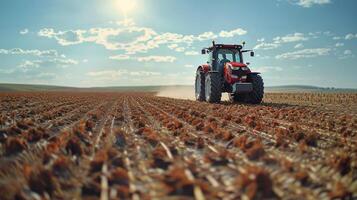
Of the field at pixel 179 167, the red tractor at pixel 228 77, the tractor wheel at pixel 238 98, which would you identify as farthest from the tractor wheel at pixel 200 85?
the field at pixel 179 167

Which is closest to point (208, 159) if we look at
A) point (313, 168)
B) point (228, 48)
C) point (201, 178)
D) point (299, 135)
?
point (201, 178)

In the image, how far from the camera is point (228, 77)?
19.1m

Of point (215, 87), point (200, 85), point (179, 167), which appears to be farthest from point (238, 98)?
point (179, 167)

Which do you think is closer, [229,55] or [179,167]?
[179,167]

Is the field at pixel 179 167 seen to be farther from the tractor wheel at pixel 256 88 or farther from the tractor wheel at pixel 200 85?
the tractor wheel at pixel 200 85

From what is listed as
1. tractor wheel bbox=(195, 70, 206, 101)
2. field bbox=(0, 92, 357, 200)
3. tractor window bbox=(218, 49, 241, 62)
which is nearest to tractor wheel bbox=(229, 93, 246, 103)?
tractor wheel bbox=(195, 70, 206, 101)

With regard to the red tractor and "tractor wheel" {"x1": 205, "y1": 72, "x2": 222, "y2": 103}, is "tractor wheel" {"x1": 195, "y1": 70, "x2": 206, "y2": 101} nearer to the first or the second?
the red tractor

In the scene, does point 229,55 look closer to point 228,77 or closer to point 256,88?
point 228,77

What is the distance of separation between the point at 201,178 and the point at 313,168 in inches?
61.3

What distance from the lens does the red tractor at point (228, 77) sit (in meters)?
18.6

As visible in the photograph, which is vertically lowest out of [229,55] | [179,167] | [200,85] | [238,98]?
[179,167]

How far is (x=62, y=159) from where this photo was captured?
15.9 ft

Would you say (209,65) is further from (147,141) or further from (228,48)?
(147,141)

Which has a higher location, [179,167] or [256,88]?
[256,88]
